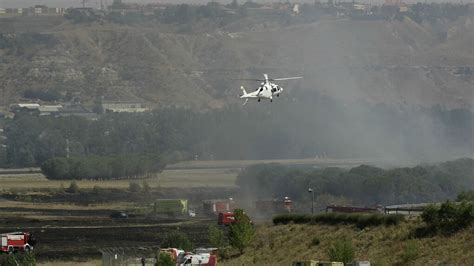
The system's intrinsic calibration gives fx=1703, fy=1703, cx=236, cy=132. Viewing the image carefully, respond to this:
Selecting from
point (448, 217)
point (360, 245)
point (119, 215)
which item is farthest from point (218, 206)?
point (448, 217)

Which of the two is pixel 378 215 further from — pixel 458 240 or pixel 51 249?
pixel 51 249

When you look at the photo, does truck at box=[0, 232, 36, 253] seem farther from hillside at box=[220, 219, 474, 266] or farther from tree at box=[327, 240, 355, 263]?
tree at box=[327, 240, 355, 263]

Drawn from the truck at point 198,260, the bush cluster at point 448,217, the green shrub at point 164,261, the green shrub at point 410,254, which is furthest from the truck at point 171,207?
the green shrub at point 410,254

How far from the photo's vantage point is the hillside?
8112 centimetres

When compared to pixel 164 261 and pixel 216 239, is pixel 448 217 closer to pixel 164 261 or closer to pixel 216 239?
pixel 164 261

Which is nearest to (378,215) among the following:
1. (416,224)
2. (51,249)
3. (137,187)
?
(416,224)

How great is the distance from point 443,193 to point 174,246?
2476 inches

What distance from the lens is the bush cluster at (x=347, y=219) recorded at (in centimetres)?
9207

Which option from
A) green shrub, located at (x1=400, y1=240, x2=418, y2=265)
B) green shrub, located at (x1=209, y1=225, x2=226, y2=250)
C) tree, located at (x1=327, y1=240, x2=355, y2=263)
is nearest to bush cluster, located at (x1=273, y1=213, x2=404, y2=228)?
green shrub, located at (x1=209, y1=225, x2=226, y2=250)

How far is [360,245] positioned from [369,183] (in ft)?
241

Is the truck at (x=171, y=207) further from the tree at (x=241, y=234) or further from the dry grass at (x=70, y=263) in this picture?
the tree at (x=241, y=234)

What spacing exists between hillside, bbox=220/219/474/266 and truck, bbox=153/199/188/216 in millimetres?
58466

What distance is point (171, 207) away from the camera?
166 metres

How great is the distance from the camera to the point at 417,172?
16975 cm
